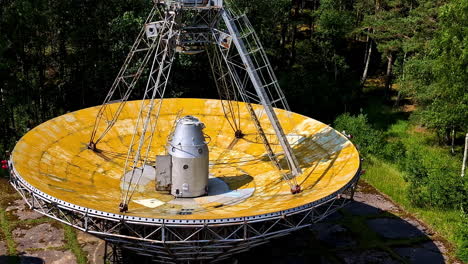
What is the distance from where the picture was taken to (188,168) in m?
29.4

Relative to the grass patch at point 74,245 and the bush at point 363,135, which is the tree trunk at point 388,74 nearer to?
the bush at point 363,135

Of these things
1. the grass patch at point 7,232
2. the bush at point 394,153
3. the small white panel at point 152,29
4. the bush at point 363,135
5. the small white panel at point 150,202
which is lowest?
the grass patch at point 7,232

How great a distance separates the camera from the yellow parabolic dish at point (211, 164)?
2659 cm

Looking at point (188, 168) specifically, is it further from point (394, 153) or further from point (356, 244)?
point (394, 153)

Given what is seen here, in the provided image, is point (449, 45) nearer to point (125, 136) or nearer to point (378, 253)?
point (378, 253)

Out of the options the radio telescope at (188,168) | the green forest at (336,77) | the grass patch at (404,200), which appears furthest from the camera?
the green forest at (336,77)

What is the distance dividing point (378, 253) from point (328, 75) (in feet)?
119

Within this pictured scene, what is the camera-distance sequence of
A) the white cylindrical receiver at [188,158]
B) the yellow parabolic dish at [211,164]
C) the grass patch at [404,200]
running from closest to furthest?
the yellow parabolic dish at [211,164], the white cylindrical receiver at [188,158], the grass patch at [404,200]

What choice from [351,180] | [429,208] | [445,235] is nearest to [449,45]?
[429,208]

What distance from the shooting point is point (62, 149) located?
32656mm

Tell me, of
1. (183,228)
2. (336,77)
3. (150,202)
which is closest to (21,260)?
(150,202)

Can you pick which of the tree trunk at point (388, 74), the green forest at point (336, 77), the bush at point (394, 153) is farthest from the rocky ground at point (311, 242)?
the tree trunk at point (388, 74)

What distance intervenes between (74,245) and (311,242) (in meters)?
15.9

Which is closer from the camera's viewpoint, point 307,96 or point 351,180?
point 351,180
